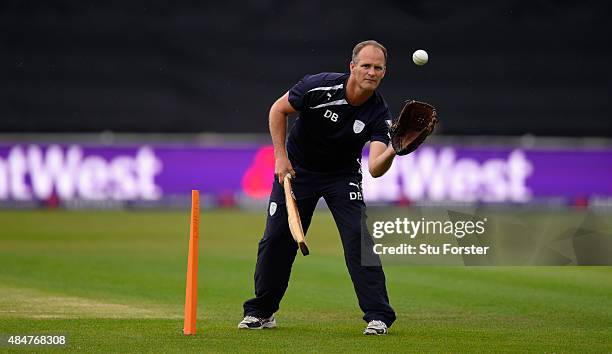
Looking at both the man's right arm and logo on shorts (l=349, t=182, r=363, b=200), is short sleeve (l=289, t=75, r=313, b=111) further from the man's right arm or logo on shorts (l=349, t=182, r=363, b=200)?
logo on shorts (l=349, t=182, r=363, b=200)

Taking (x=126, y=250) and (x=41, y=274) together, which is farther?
(x=126, y=250)

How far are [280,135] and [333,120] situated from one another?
0.39 meters

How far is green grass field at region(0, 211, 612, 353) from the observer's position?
305 inches

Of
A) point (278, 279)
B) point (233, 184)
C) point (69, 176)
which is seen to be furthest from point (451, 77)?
point (278, 279)

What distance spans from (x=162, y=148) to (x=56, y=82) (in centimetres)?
316

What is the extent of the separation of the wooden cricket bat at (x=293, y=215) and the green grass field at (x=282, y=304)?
69cm

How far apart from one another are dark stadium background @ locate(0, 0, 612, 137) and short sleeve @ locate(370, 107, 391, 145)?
18313 millimetres

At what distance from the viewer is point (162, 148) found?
2550 centimetres

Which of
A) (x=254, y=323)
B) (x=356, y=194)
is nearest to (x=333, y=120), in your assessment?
(x=356, y=194)

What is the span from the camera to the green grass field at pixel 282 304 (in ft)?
25.4

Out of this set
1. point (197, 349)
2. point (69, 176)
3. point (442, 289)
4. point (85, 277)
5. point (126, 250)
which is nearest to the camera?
point (197, 349)

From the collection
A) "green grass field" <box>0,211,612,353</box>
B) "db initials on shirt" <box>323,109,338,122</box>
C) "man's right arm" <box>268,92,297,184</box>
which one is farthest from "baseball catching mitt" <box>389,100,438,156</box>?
"green grass field" <box>0,211,612,353</box>

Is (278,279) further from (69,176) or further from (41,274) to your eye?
(69,176)

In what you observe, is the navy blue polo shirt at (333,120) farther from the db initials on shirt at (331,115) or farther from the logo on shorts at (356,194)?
the logo on shorts at (356,194)
